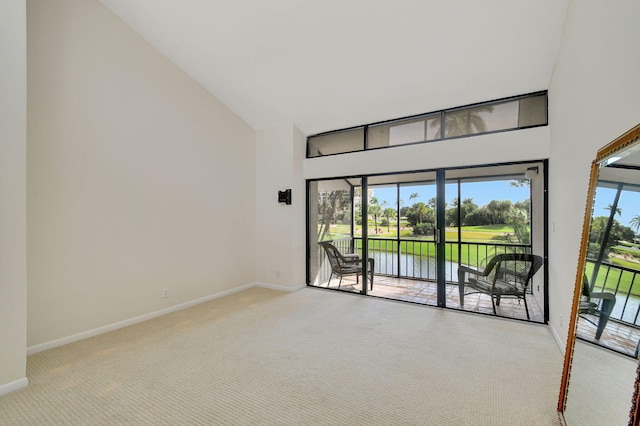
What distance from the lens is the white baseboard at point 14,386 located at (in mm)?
2010

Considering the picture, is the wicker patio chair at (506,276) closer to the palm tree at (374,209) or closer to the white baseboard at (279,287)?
the palm tree at (374,209)

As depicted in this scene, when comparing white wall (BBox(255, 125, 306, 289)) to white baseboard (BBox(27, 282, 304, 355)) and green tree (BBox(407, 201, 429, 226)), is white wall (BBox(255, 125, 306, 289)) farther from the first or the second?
green tree (BBox(407, 201, 429, 226))

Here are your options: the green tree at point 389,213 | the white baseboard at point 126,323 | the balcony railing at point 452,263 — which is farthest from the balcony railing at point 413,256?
the white baseboard at point 126,323

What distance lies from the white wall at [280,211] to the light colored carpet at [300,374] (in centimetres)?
140

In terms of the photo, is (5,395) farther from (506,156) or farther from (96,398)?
(506,156)

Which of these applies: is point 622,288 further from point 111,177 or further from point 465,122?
point 111,177

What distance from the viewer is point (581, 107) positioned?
2.12 metres

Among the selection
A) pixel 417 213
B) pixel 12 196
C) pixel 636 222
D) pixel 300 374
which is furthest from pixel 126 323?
pixel 636 222

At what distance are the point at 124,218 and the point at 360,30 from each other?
11.3 ft

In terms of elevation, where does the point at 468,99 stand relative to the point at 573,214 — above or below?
above

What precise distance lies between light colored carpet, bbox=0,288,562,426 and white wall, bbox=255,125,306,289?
1.40m

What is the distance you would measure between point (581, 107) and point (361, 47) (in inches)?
83.8

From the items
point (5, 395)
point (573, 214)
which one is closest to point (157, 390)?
point (5, 395)

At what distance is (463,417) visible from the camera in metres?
1.77
